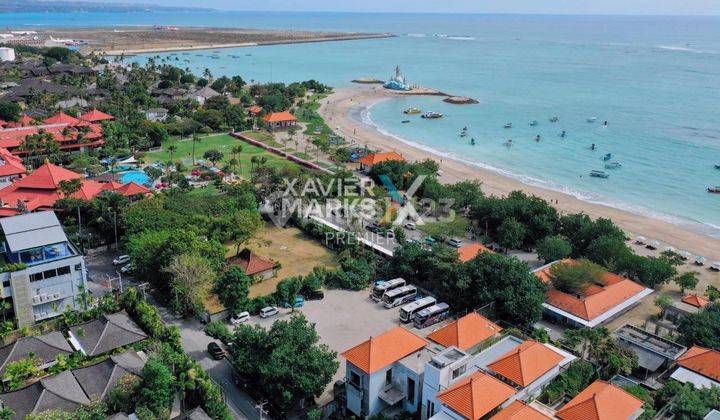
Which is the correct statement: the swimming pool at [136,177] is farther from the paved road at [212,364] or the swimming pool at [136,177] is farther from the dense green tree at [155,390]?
the dense green tree at [155,390]

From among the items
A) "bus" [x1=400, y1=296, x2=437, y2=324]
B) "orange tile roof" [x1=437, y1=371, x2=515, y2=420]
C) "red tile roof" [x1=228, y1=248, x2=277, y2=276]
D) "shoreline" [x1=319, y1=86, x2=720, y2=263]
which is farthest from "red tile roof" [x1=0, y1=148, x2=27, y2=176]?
"orange tile roof" [x1=437, y1=371, x2=515, y2=420]

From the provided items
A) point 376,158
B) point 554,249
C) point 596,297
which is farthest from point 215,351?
point 376,158

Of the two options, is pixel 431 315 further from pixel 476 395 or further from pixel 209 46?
pixel 209 46

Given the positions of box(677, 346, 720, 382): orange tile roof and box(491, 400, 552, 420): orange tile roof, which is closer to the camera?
box(491, 400, 552, 420): orange tile roof

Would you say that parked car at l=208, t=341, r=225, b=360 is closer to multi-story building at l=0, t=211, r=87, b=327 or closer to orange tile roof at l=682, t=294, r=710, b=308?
multi-story building at l=0, t=211, r=87, b=327

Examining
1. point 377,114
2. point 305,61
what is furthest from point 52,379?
point 305,61

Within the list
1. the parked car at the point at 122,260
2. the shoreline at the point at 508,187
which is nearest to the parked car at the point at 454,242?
the shoreline at the point at 508,187
